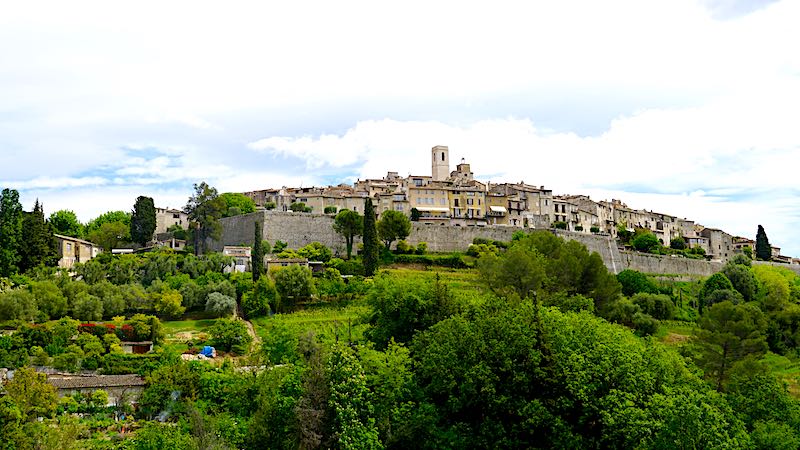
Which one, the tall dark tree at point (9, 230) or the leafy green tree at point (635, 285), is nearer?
the tall dark tree at point (9, 230)

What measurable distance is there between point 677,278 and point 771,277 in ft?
29.3

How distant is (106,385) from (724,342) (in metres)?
29.8

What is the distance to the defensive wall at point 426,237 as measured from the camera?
69062mm

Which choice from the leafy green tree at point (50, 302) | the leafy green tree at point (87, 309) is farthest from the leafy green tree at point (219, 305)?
the leafy green tree at point (50, 302)

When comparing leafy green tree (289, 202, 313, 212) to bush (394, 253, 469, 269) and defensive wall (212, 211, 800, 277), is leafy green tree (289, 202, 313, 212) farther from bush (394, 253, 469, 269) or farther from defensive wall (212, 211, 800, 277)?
bush (394, 253, 469, 269)

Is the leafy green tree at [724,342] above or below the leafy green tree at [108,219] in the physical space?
below

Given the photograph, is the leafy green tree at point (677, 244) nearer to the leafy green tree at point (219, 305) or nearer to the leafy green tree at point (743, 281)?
the leafy green tree at point (743, 281)

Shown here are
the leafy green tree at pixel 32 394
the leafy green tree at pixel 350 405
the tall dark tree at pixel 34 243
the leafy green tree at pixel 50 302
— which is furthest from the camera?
the tall dark tree at pixel 34 243

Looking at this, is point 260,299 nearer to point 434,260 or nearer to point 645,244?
point 434,260

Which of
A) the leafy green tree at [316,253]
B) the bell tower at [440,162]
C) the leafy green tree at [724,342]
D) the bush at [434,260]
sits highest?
the bell tower at [440,162]

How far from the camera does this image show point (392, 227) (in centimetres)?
6700

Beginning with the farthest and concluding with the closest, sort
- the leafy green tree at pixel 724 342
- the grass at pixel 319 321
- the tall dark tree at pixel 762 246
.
Result: 1. the tall dark tree at pixel 762 246
2. the grass at pixel 319 321
3. the leafy green tree at pixel 724 342

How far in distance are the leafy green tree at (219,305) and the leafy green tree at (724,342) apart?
88.9 ft

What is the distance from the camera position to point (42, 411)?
3144 centimetres
